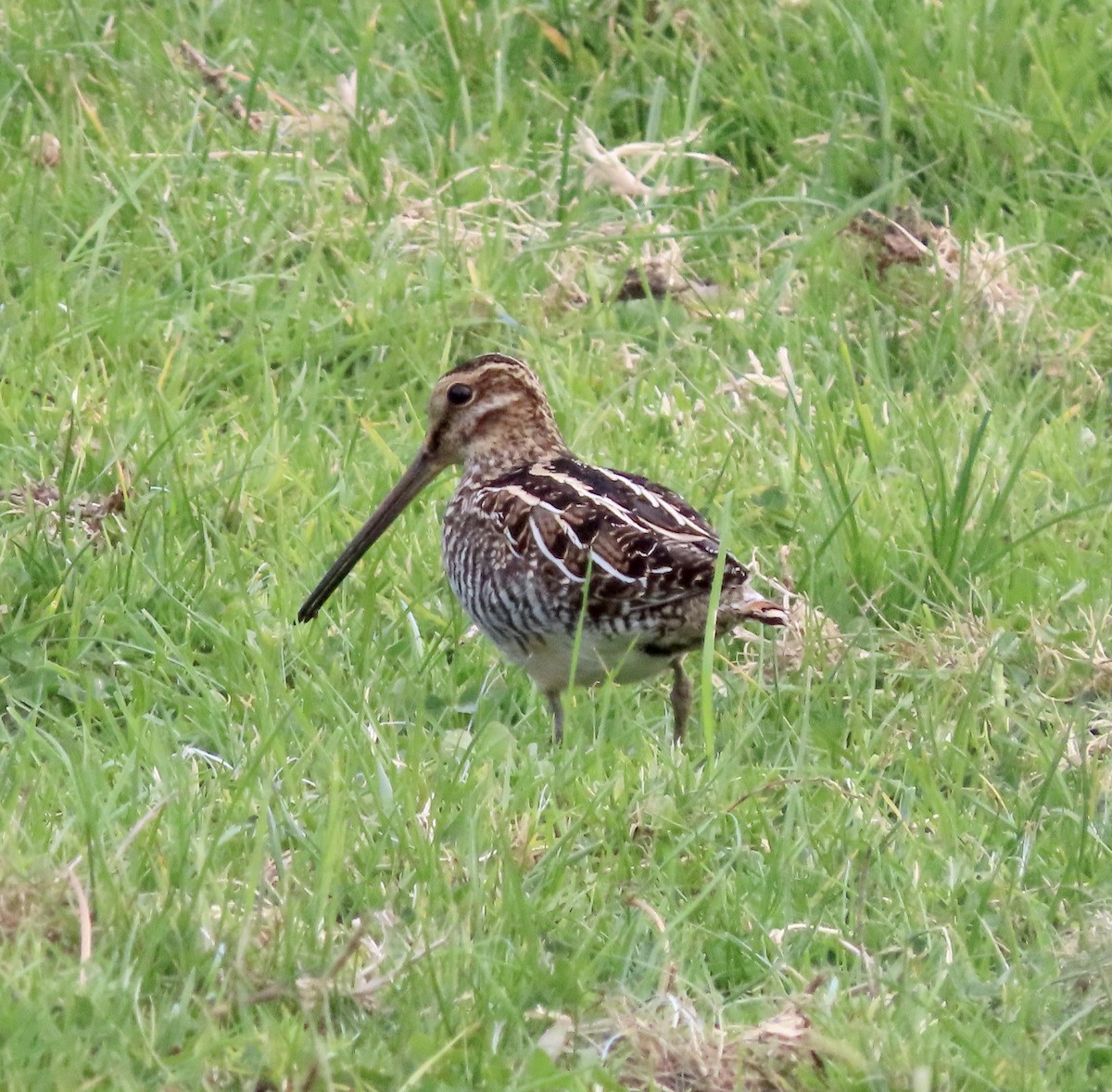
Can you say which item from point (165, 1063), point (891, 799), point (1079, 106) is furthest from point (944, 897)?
point (1079, 106)

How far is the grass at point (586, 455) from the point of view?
316 centimetres

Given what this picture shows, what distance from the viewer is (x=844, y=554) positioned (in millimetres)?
4879

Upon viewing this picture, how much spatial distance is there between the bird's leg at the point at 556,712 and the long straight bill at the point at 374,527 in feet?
1.79

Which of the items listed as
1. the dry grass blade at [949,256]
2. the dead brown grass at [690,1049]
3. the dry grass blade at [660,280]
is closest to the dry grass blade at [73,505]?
the dry grass blade at [660,280]

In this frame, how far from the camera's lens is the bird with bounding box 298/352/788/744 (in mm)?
4188

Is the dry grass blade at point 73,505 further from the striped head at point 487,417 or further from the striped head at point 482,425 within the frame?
the striped head at point 487,417

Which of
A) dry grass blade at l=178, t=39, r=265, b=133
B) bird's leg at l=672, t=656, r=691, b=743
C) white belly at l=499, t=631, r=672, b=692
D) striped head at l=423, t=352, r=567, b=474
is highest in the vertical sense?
dry grass blade at l=178, t=39, r=265, b=133

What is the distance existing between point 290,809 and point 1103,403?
314 cm

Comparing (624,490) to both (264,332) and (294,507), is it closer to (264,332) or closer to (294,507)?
(294,507)

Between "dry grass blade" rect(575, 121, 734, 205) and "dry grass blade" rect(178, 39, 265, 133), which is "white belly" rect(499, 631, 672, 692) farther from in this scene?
A: "dry grass blade" rect(178, 39, 265, 133)

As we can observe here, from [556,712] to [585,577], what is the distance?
0.28 metres

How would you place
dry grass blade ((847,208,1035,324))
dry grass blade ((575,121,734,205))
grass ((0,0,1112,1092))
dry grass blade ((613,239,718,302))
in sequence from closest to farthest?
grass ((0,0,1112,1092)) → dry grass blade ((847,208,1035,324)) → dry grass blade ((613,239,718,302)) → dry grass blade ((575,121,734,205))

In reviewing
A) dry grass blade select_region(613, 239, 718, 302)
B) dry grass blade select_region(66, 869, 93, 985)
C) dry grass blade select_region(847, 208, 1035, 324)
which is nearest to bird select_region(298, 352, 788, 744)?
dry grass blade select_region(66, 869, 93, 985)

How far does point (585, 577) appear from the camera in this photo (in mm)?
4250
